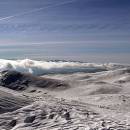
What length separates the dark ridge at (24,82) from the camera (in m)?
172

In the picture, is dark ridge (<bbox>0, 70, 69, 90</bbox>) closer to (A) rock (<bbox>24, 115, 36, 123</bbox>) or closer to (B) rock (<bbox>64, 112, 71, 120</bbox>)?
(B) rock (<bbox>64, 112, 71, 120</bbox>)

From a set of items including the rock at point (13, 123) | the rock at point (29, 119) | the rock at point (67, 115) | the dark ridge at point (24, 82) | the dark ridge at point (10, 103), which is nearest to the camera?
the rock at point (13, 123)

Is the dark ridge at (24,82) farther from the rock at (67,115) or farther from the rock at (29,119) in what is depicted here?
the rock at (29,119)

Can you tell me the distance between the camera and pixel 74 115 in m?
73.0

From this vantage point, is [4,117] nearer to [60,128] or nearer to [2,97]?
[60,128]

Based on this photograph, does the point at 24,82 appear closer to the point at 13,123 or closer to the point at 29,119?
the point at 29,119

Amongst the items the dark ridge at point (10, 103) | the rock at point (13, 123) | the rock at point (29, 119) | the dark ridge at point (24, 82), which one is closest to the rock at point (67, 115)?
the rock at point (29, 119)

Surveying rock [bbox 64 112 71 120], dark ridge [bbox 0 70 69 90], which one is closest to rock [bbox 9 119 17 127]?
rock [bbox 64 112 71 120]

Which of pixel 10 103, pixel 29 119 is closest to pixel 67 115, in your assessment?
pixel 29 119

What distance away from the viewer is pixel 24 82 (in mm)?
177875

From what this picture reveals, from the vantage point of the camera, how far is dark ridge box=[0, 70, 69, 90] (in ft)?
564

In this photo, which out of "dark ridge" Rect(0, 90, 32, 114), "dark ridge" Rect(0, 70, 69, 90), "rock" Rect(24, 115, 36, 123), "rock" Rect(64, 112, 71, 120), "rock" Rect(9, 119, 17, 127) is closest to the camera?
"rock" Rect(9, 119, 17, 127)

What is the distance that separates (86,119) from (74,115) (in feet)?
13.9

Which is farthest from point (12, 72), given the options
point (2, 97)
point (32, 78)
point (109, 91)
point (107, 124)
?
point (107, 124)
